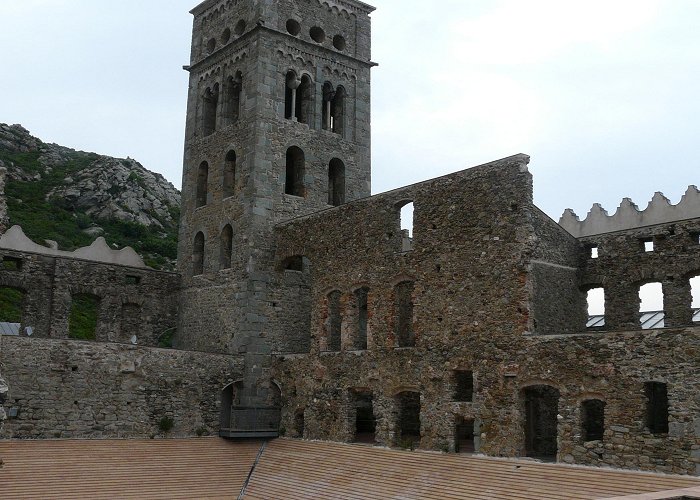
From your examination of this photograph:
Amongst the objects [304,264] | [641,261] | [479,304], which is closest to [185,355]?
[304,264]

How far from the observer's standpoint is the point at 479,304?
63.5ft

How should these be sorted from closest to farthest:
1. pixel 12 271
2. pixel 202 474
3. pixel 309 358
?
1. pixel 202 474
2. pixel 309 358
3. pixel 12 271

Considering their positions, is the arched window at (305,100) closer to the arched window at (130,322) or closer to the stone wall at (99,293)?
the stone wall at (99,293)

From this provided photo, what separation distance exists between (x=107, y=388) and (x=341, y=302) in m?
7.41

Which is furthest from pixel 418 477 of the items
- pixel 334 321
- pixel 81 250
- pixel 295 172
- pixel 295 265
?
pixel 81 250

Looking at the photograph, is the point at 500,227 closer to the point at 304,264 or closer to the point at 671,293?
the point at 671,293

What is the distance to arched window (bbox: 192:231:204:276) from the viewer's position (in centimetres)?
2970

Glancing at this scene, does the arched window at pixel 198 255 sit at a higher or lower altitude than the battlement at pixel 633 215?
lower

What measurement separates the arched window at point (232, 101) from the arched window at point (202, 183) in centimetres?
209

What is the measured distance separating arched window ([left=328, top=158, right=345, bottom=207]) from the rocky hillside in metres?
21.3

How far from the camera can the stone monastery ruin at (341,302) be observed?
17.8m

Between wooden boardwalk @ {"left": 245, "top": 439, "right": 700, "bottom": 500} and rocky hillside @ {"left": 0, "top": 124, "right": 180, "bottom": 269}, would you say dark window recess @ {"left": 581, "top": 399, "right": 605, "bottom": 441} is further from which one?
rocky hillside @ {"left": 0, "top": 124, "right": 180, "bottom": 269}

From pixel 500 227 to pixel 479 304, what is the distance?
200cm

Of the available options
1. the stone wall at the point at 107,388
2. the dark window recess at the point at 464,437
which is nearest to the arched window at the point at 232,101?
the stone wall at the point at 107,388
